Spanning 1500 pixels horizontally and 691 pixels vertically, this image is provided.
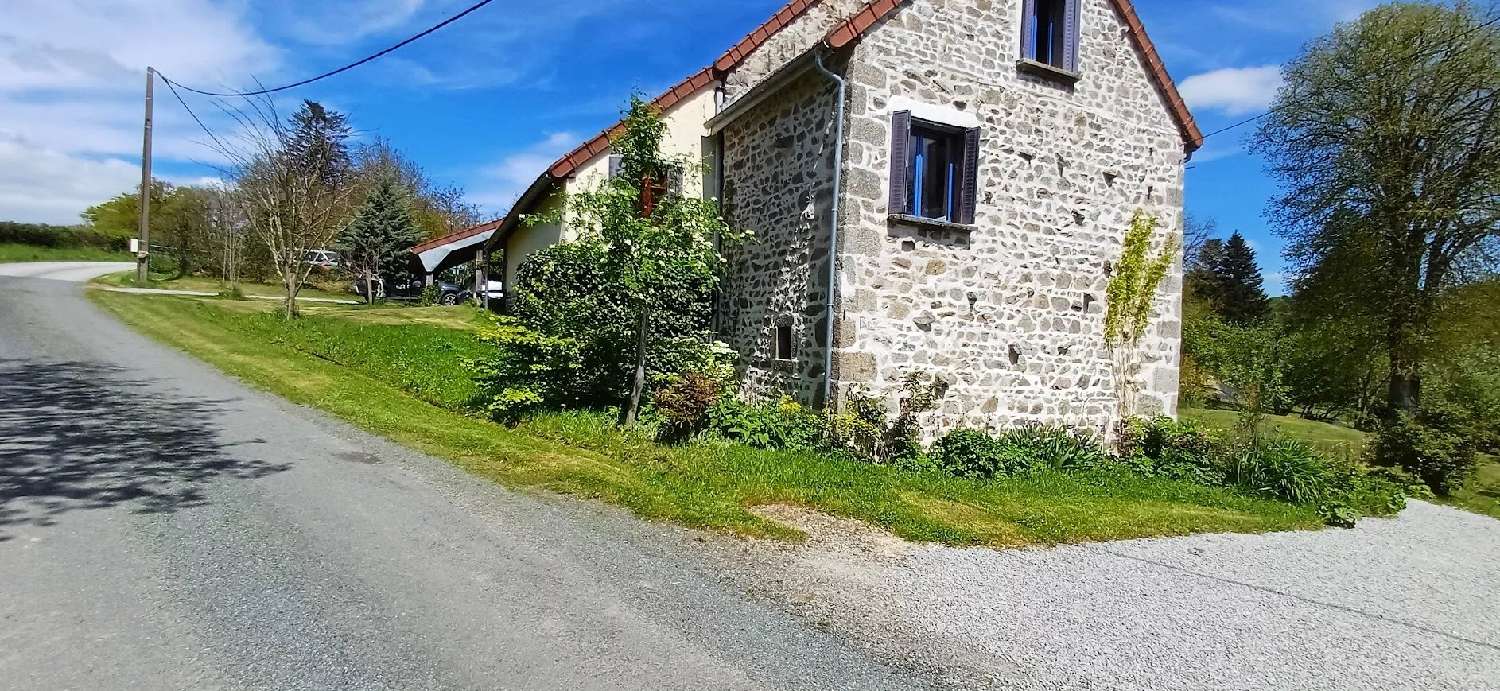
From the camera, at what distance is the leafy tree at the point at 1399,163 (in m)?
17.9

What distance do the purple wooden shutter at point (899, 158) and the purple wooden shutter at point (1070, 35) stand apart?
3.02m

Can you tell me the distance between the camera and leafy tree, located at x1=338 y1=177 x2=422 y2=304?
33.2 metres

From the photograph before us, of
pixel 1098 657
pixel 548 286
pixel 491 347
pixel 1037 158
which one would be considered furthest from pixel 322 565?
pixel 491 347

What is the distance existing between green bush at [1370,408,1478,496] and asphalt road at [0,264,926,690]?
14.5 metres

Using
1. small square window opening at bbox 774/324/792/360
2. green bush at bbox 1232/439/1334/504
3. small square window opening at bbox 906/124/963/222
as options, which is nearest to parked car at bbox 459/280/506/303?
small square window opening at bbox 774/324/792/360

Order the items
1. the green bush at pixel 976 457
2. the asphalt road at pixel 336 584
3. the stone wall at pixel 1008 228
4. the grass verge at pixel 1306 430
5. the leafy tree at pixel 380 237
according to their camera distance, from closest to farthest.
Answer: the asphalt road at pixel 336 584 → the green bush at pixel 976 457 → the stone wall at pixel 1008 228 → the grass verge at pixel 1306 430 → the leafy tree at pixel 380 237

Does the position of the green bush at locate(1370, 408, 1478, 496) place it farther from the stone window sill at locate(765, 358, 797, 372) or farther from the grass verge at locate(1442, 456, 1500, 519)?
the stone window sill at locate(765, 358, 797, 372)

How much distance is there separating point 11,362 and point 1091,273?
15501 millimetres

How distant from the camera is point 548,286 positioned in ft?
32.9

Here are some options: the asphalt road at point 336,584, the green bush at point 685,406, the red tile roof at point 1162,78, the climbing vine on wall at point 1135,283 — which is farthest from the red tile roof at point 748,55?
the asphalt road at point 336,584

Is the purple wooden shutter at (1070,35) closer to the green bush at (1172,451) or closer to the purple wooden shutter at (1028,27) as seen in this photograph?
the purple wooden shutter at (1028,27)

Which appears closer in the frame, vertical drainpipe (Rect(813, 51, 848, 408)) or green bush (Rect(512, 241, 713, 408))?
vertical drainpipe (Rect(813, 51, 848, 408))

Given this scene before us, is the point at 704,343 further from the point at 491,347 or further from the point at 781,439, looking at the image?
the point at 491,347

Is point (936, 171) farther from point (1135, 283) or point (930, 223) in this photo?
point (1135, 283)
